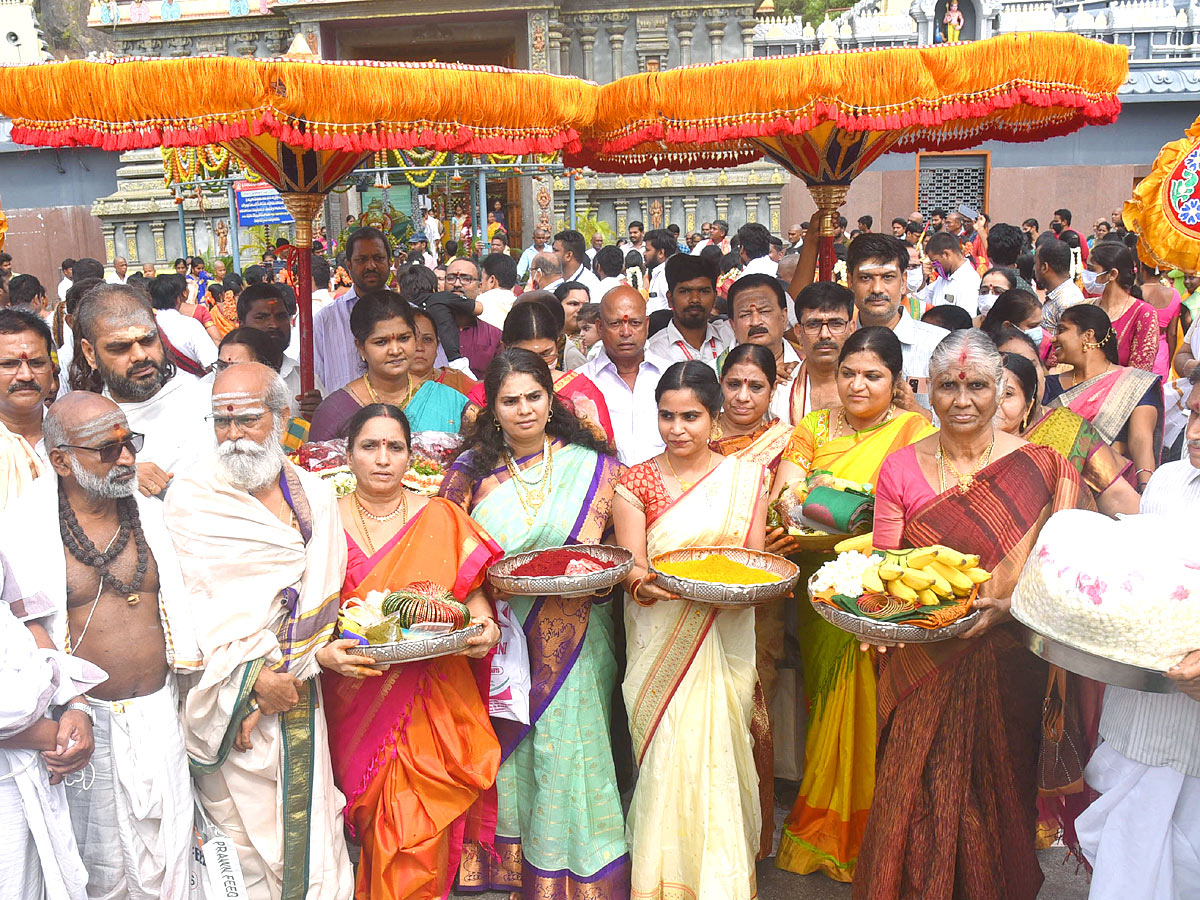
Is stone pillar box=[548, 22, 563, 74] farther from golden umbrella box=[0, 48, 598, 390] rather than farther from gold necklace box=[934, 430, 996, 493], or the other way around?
gold necklace box=[934, 430, 996, 493]

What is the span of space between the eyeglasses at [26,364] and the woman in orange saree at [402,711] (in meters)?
1.18

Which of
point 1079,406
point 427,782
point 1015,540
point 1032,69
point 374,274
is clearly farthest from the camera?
point 374,274

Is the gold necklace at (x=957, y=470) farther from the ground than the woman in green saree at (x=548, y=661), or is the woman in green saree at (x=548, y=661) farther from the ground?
the gold necklace at (x=957, y=470)

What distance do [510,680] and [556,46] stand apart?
16096mm

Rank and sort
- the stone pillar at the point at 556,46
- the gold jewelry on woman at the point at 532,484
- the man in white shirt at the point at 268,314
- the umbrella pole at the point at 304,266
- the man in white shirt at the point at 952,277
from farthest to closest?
the stone pillar at the point at 556,46
the man in white shirt at the point at 952,277
the man in white shirt at the point at 268,314
the umbrella pole at the point at 304,266
the gold jewelry on woman at the point at 532,484

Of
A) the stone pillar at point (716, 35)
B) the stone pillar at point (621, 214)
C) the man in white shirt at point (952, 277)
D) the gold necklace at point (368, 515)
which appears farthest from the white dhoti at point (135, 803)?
the stone pillar at point (716, 35)

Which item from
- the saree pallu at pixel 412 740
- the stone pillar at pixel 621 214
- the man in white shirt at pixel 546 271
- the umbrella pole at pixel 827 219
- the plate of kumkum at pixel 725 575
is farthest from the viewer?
the stone pillar at pixel 621 214

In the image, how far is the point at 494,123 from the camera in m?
4.11

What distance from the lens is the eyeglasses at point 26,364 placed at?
3.57 metres

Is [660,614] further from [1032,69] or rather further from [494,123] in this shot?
[1032,69]

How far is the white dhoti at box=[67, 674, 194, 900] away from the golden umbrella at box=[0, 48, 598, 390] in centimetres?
205

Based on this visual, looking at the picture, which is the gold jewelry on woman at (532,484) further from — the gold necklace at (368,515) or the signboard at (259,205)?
the signboard at (259,205)

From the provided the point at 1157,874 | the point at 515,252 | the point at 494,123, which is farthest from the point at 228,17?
the point at 1157,874

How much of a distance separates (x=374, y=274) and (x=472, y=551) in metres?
2.88
